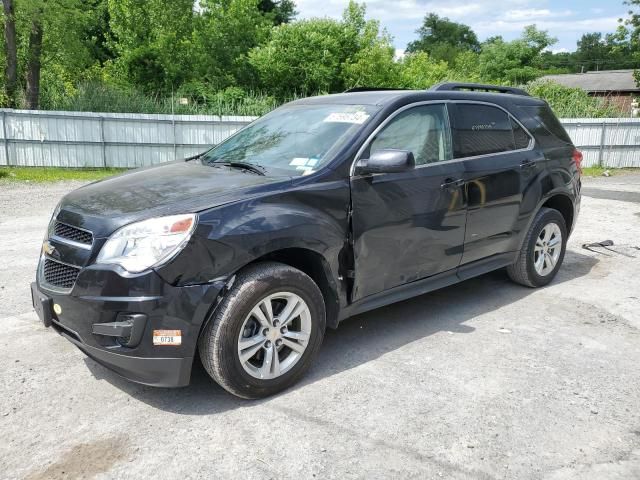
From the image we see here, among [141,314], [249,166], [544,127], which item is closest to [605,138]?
[544,127]

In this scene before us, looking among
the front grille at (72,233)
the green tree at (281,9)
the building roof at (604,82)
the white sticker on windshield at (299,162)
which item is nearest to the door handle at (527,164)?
the white sticker on windshield at (299,162)

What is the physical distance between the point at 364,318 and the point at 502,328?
44.4 inches

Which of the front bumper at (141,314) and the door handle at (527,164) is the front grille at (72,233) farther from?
the door handle at (527,164)

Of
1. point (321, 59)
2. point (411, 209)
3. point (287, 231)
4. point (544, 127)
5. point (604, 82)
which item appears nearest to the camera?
point (287, 231)

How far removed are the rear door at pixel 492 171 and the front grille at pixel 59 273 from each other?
294cm

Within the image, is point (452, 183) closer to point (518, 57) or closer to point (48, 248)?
point (48, 248)

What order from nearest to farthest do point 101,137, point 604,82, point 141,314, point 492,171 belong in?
1. point 141,314
2. point 492,171
3. point 101,137
4. point 604,82

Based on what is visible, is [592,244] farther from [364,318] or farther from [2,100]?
[2,100]

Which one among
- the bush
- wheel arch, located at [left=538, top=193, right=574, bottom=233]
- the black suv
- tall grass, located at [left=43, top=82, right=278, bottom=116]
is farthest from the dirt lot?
the bush

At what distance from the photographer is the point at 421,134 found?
443 centimetres

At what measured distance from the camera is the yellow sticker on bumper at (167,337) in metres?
3.08

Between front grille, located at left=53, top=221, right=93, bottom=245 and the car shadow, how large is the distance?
972 mm

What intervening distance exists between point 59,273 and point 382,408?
2.07 metres

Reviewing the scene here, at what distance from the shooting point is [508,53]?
133 feet
